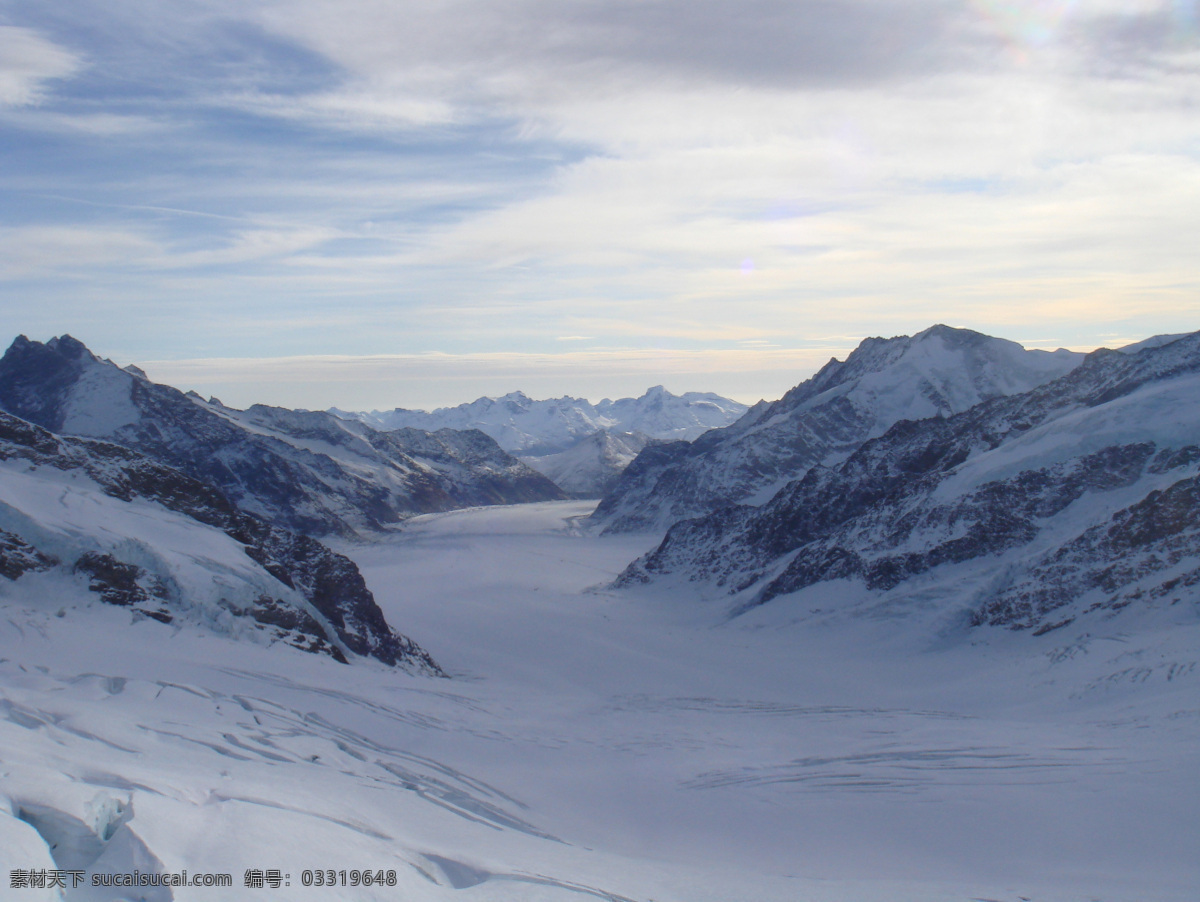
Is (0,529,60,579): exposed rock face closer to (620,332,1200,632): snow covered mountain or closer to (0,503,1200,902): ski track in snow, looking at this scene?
(0,503,1200,902): ski track in snow

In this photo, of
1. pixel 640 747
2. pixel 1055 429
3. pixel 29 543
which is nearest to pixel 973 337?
pixel 1055 429

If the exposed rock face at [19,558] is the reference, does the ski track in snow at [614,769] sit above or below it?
below

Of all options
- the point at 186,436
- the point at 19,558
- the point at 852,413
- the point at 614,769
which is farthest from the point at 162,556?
the point at 186,436

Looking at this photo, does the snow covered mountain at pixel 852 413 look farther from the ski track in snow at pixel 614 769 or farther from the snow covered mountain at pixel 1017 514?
the ski track in snow at pixel 614 769

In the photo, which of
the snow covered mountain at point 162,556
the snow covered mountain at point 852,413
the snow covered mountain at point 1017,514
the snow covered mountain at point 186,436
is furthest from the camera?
the snow covered mountain at point 186,436

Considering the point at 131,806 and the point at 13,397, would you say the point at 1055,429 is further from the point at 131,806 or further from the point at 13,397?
the point at 13,397

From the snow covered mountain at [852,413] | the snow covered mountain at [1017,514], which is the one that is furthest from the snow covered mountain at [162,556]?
the snow covered mountain at [852,413]
